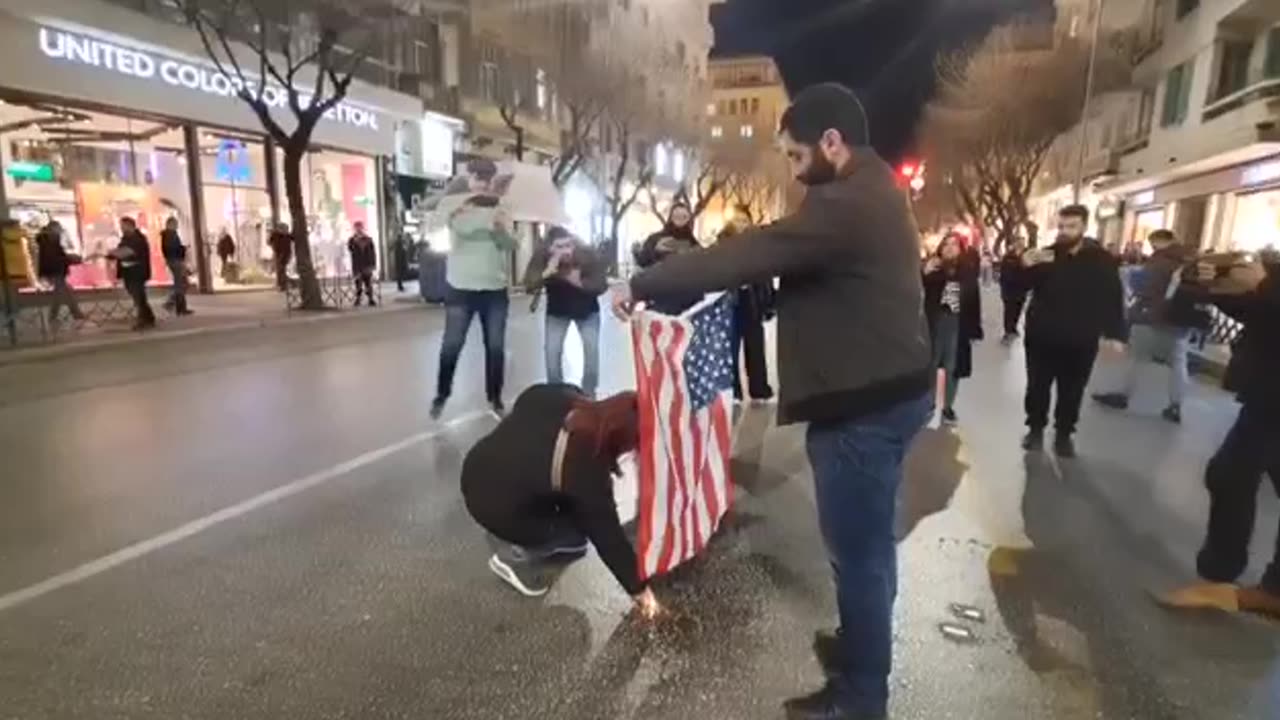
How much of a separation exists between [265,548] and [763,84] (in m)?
118

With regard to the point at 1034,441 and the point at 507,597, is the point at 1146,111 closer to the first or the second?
the point at 1034,441

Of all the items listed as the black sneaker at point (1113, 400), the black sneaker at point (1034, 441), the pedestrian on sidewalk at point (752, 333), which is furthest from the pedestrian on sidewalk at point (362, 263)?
the black sneaker at point (1034, 441)

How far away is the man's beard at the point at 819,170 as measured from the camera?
2.60m

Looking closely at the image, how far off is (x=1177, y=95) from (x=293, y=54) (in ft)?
92.3

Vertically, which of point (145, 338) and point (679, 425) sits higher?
point (679, 425)

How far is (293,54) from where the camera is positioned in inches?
867

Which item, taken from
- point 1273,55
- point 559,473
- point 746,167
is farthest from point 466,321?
point 746,167

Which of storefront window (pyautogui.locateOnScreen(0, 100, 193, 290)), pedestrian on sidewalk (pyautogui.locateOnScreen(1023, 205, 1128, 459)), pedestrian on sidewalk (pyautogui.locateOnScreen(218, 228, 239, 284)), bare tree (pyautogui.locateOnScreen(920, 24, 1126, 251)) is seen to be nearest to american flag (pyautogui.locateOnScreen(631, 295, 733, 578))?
pedestrian on sidewalk (pyautogui.locateOnScreen(1023, 205, 1128, 459))

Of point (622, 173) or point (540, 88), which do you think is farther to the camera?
point (622, 173)

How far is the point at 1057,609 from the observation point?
12.3ft

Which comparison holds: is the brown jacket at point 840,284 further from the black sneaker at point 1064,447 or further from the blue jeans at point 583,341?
the blue jeans at point 583,341

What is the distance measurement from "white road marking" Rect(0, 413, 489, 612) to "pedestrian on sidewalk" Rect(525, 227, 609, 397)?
1414mm

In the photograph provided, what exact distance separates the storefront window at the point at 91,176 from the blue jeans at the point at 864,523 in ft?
58.1

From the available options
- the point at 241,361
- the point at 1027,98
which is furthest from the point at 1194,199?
the point at 241,361
